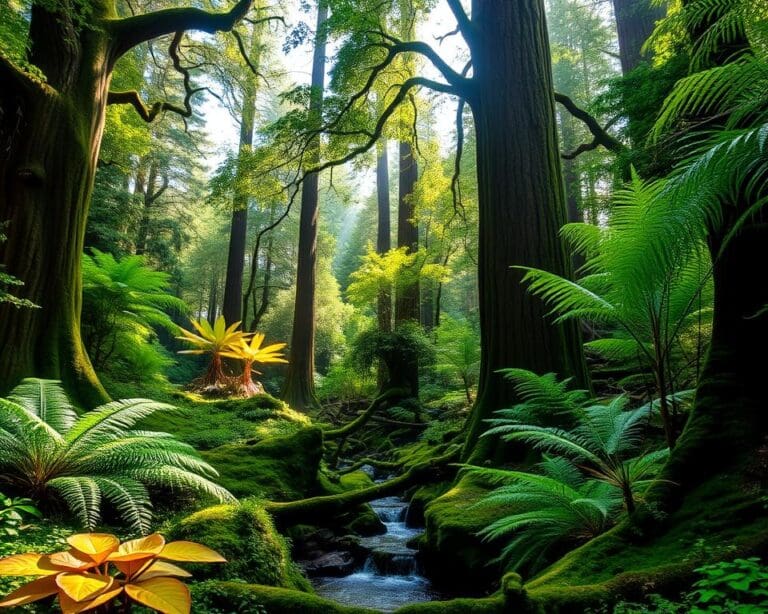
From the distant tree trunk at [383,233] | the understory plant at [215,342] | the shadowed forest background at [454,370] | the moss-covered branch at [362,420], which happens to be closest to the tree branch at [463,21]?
the shadowed forest background at [454,370]

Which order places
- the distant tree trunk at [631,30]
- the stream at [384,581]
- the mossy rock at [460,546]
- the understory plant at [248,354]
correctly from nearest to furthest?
the mossy rock at [460,546], the stream at [384,581], the distant tree trunk at [631,30], the understory plant at [248,354]

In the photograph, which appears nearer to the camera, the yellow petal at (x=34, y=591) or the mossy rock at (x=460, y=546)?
the yellow petal at (x=34, y=591)

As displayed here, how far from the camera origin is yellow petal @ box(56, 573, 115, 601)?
124 centimetres

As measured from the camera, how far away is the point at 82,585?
4.23ft

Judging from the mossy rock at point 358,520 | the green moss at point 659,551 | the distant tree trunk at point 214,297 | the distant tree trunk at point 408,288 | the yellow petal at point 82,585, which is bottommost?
the mossy rock at point 358,520

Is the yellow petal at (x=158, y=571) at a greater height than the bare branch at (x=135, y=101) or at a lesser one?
lesser

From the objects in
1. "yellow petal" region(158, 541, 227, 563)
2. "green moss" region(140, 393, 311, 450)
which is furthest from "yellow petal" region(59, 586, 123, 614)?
"green moss" region(140, 393, 311, 450)

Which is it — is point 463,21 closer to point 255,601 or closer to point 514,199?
point 514,199

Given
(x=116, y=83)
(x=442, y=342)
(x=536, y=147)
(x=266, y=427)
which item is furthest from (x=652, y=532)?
(x=116, y=83)

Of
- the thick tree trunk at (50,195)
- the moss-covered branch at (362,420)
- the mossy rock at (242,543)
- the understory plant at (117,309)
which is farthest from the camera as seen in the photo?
the moss-covered branch at (362,420)

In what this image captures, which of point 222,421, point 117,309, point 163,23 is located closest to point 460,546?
point 222,421

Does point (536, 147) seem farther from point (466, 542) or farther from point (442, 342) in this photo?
point (442, 342)

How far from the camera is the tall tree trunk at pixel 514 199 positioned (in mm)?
4379

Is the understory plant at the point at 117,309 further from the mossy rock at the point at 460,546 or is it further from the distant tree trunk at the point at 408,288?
the distant tree trunk at the point at 408,288
